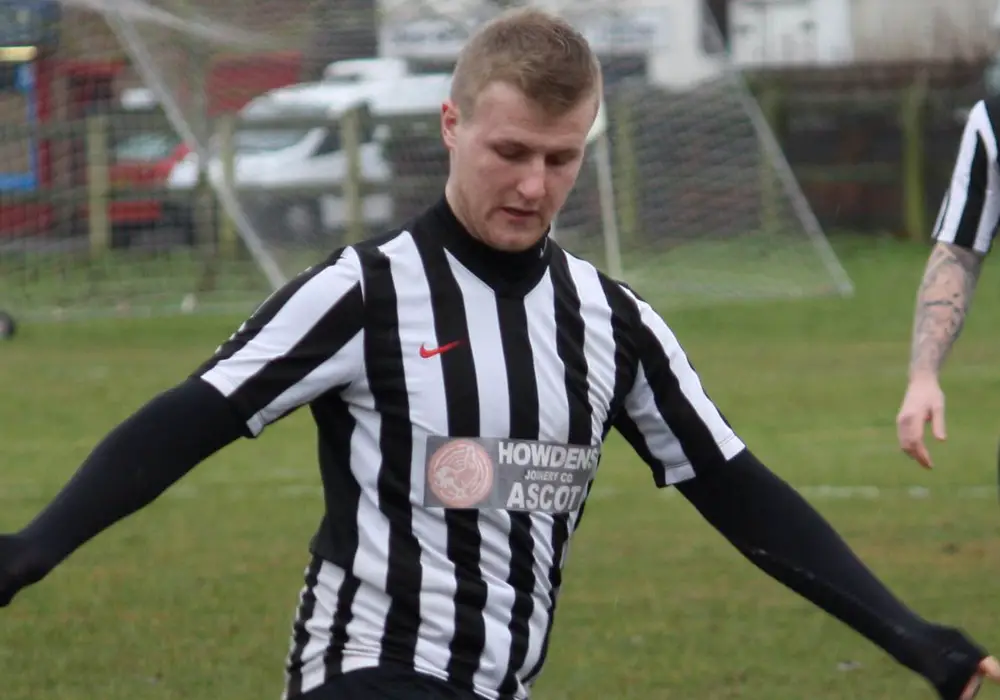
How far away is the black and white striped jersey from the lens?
3145 millimetres

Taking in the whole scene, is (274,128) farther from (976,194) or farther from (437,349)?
(437,349)

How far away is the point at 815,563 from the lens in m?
3.37

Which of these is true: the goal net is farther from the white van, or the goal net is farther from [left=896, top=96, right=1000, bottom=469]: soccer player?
[left=896, top=96, right=1000, bottom=469]: soccer player

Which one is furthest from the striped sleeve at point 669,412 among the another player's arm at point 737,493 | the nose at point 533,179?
the nose at point 533,179

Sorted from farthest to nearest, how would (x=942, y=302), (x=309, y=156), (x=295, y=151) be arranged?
(x=309, y=156) < (x=295, y=151) < (x=942, y=302)

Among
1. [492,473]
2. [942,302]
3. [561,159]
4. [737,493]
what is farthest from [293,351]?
[942,302]

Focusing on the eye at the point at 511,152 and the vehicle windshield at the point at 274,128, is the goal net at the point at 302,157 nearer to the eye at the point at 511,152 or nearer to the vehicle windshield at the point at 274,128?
the vehicle windshield at the point at 274,128

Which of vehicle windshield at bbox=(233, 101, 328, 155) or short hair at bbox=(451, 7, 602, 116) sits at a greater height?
short hair at bbox=(451, 7, 602, 116)

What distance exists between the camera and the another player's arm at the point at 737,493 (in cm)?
333

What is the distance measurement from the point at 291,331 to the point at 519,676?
69 cm

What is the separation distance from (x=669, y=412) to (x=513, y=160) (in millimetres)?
602

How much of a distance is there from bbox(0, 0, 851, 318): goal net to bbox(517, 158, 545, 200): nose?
1271 cm

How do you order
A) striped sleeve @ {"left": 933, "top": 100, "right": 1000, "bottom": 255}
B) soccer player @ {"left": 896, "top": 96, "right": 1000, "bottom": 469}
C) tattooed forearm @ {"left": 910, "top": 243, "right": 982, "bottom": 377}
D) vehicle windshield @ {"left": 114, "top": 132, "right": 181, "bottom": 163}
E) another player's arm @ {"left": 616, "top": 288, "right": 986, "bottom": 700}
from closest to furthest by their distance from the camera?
another player's arm @ {"left": 616, "top": 288, "right": 986, "bottom": 700}, tattooed forearm @ {"left": 910, "top": 243, "right": 982, "bottom": 377}, soccer player @ {"left": 896, "top": 96, "right": 1000, "bottom": 469}, striped sleeve @ {"left": 933, "top": 100, "right": 1000, "bottom": 255}, vehicle windshield @ {"left": 114, "top": 132, "right": 181, "bottom": 163}

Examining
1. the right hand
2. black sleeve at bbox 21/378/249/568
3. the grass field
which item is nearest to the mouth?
black sleeve at bbox 21/378/249/568
